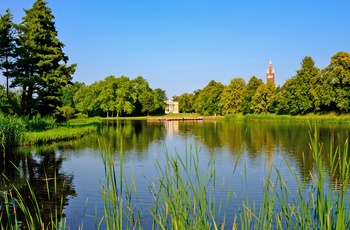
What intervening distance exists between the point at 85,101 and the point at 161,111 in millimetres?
26266

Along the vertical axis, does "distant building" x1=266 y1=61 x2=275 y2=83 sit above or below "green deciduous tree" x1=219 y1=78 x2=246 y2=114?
above

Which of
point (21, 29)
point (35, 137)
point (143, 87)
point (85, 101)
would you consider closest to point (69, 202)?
point (35, 137)

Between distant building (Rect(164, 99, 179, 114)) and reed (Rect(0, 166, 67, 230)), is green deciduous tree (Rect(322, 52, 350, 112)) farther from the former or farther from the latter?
distant building (Rect(164, 99, 179, 114))

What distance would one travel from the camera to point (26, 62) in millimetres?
27188

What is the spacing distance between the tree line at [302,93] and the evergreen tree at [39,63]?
40.4m

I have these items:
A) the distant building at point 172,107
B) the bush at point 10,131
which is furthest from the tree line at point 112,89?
the distant building at point 172,107

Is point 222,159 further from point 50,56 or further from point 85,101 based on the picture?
point 85,101

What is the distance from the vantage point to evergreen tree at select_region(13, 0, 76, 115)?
89.7 feet

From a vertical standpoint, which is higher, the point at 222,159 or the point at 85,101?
the point at 85,101

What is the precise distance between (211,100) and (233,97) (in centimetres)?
1100

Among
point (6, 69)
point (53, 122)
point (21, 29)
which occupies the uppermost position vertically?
point (21, 29)

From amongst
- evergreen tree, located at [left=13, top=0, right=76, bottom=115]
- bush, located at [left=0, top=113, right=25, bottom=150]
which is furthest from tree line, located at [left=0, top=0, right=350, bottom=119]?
bush, located at [left=0, top=113, right=25, bottom=150]

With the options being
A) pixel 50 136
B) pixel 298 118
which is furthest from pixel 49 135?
pixel 298 118

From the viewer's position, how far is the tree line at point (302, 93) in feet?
177
